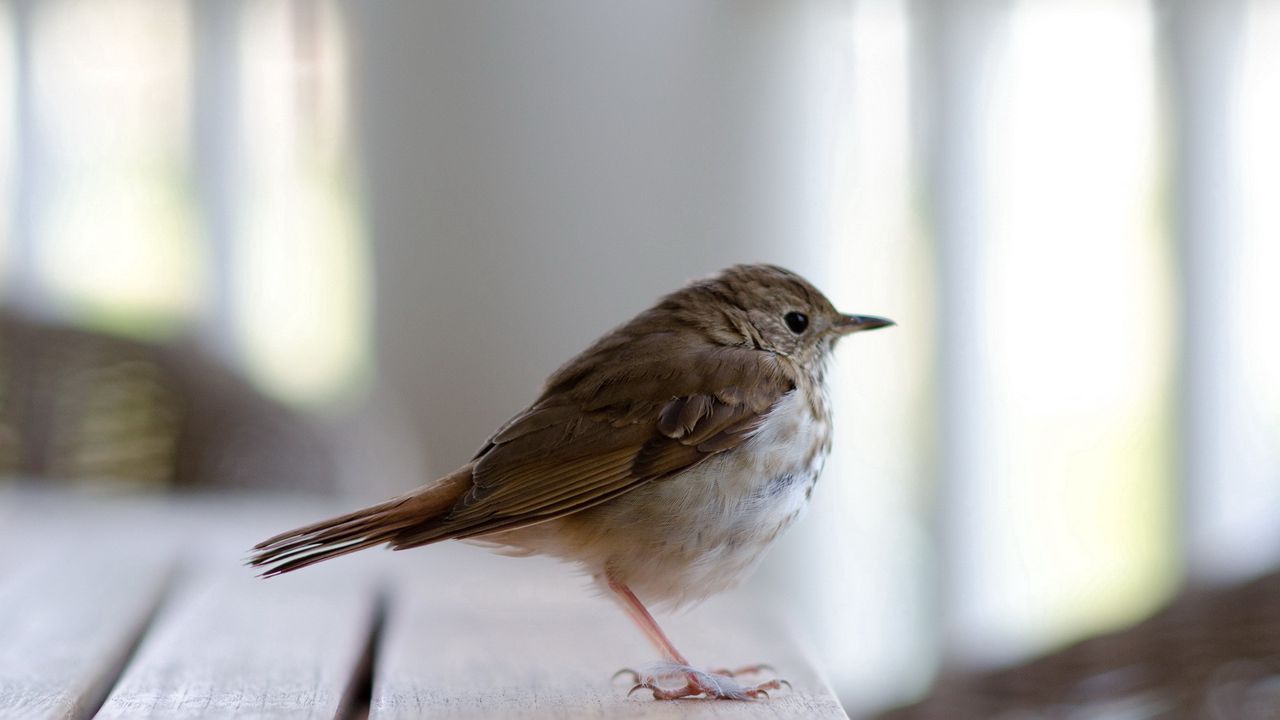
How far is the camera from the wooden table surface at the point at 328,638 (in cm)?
119

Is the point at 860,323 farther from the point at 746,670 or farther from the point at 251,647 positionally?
the point at 251,647

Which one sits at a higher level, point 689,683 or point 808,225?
point 808,225

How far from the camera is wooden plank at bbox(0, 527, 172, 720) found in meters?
1.22

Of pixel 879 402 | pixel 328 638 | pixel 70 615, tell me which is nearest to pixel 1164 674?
pixel 328 638

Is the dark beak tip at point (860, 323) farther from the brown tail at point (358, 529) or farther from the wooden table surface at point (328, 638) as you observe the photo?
the brown tail at point (358, 529)

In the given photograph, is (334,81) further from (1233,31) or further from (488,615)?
(488,615)

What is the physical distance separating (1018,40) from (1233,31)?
2.31 ft

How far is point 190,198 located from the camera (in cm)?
502

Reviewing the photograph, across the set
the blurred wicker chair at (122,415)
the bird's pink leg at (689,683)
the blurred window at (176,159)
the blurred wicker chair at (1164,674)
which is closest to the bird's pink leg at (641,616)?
the bird's pink leg at (689,683)

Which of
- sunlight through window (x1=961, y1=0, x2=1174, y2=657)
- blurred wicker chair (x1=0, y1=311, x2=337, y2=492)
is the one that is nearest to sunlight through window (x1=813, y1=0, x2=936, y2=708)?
sunlight through window (x1=961, y1=0, x2=1174, y2=657)

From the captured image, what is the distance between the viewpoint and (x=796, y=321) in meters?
1.75

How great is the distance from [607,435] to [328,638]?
36 centimetres

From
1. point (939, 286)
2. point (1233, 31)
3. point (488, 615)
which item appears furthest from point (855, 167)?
point (488, 615)

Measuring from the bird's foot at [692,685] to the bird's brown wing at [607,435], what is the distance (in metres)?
0.19
